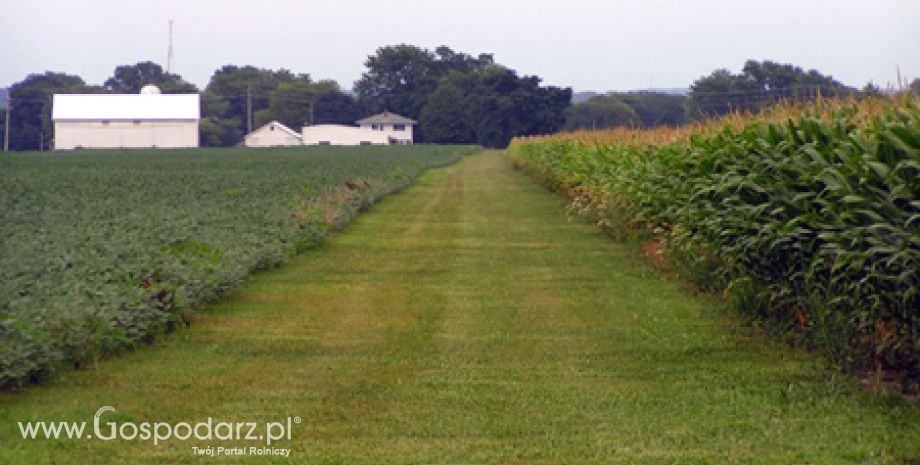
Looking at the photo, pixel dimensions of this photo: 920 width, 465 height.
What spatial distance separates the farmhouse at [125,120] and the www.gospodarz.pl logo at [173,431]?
3535 inches

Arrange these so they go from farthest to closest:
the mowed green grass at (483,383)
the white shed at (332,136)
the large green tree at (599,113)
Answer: the white shed at (332,136), the large green tree at (599,113), the mowed green grass at (483,383)

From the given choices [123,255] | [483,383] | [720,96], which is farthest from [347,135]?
[483,383]

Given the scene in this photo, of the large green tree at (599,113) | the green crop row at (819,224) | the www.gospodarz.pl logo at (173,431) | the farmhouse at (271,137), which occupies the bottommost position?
the www.gospodarz.pl logo at (173,431)

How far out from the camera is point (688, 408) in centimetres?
745

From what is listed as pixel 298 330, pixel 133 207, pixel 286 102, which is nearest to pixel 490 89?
pixel 286 102

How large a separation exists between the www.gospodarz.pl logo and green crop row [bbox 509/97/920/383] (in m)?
4.09

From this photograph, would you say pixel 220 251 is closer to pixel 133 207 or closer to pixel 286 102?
pixel 133 207

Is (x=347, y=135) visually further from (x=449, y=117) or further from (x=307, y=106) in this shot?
(x=307, y=106)

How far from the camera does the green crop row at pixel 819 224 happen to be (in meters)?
7.65

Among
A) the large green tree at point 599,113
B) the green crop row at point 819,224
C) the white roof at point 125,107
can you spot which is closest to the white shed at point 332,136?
the white roof at point 125,107

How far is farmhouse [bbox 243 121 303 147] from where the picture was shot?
10538 cm

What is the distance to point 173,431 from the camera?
22.3 ft

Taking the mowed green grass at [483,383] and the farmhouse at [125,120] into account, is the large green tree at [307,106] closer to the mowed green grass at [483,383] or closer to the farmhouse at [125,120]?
the farmhouse at [125,120]

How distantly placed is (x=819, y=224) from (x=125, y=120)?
91083 mm
